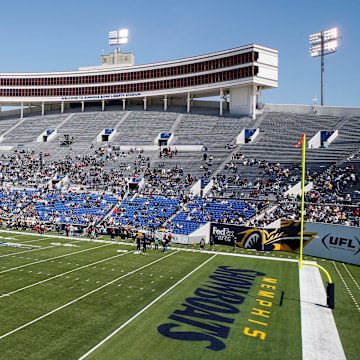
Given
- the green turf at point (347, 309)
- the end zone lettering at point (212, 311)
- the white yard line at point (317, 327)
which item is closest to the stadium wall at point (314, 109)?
the green turf at point (347, 309)

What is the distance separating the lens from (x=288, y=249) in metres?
28.8

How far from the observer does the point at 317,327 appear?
1319cm

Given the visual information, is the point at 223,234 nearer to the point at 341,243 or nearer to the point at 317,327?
the point at 341,243

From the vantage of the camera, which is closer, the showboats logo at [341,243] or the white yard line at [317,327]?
the white yard line at [317,327]

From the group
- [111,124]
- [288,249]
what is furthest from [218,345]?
[111,124]

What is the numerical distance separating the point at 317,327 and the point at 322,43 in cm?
5547

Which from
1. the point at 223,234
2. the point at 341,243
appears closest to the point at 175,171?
the point at 223,234

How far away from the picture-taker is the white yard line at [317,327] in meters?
11.2

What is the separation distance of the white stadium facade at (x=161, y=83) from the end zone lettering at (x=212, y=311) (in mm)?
41946

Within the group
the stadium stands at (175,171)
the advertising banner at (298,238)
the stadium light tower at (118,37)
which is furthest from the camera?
the stadium light tower at (118,37)

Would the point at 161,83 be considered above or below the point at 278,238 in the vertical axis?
above

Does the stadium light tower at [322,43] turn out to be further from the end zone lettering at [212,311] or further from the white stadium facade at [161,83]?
the end zone lettering at [212,311]

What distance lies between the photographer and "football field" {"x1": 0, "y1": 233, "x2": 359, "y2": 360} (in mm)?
11055

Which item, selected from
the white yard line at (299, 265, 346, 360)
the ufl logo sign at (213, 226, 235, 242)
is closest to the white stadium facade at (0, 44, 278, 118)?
the ufl logo sign at (213, 226, 235, 242)
